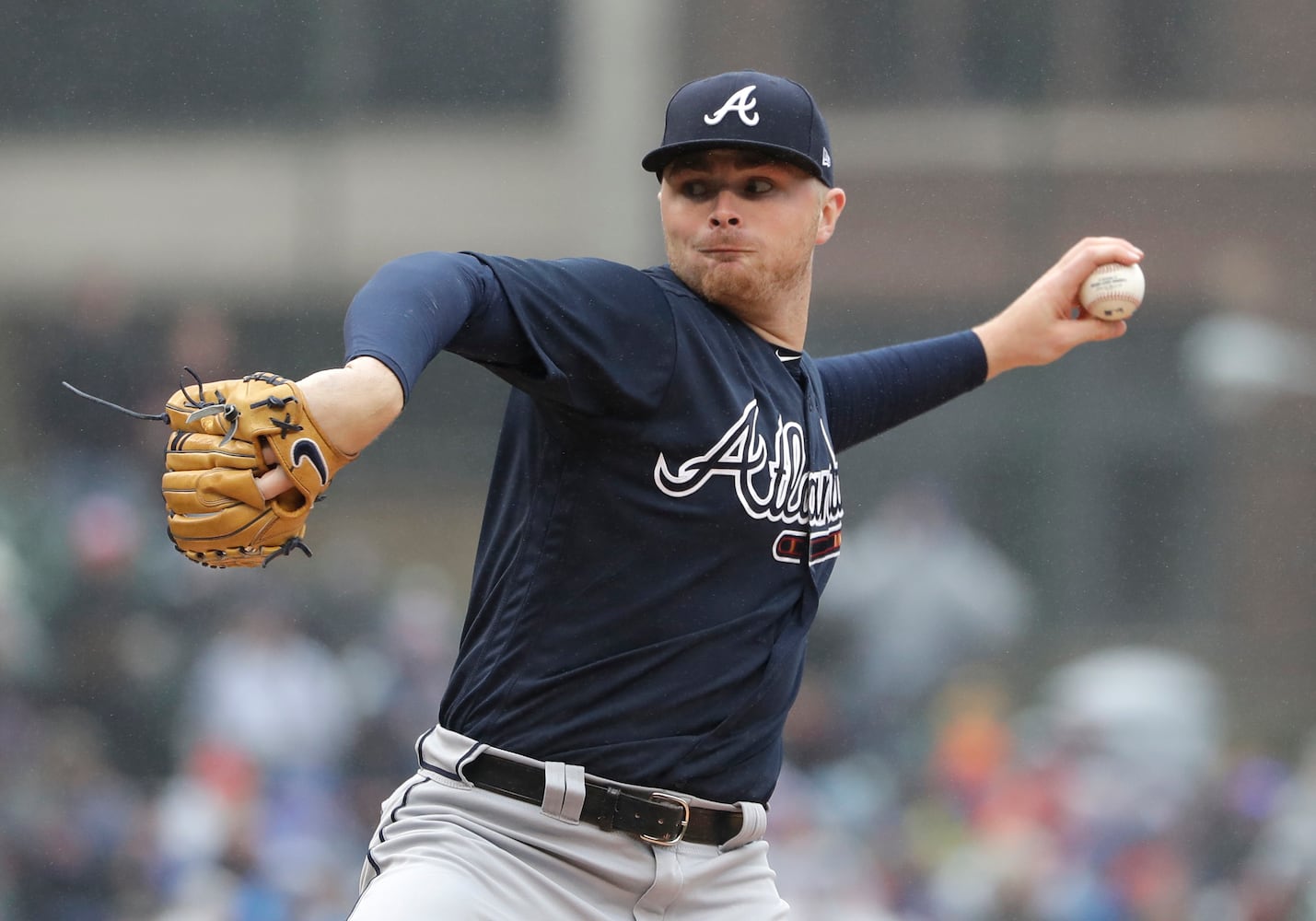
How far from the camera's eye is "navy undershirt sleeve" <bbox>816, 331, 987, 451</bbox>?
2557 mm

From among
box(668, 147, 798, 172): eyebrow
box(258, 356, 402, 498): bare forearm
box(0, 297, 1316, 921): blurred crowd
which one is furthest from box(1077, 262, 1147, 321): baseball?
box(0, 297, 1316, 921): blurred crowd

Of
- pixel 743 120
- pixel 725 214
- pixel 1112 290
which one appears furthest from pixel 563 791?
pixel 1112 290

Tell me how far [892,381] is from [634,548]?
834mm

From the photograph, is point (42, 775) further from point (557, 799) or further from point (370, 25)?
point (557, 799)

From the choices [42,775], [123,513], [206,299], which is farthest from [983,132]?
[42,775]

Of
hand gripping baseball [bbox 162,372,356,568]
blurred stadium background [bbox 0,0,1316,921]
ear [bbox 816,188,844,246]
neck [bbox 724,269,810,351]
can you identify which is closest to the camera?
hand gripping baseball [bbox 162,372,356,568]

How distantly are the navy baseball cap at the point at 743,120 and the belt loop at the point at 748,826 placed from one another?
92cm

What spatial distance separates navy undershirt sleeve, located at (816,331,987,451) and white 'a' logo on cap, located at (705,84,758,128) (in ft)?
1.91

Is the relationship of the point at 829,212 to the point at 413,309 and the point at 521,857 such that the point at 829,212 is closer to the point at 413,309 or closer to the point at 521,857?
the point at 413,309

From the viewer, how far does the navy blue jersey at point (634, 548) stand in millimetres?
1913

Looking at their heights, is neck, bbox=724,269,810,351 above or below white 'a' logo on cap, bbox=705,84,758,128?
below

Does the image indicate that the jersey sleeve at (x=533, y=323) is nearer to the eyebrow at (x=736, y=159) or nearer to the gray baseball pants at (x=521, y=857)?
the eyebrow at (x=736, y=159)

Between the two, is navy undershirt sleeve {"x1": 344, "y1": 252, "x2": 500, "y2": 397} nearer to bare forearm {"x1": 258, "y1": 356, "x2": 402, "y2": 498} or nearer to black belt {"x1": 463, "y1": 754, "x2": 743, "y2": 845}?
bare forearm {"x1": 258, "y1": 356, "x2": 402, "y2": 498}

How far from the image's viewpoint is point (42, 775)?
504 centimetres
